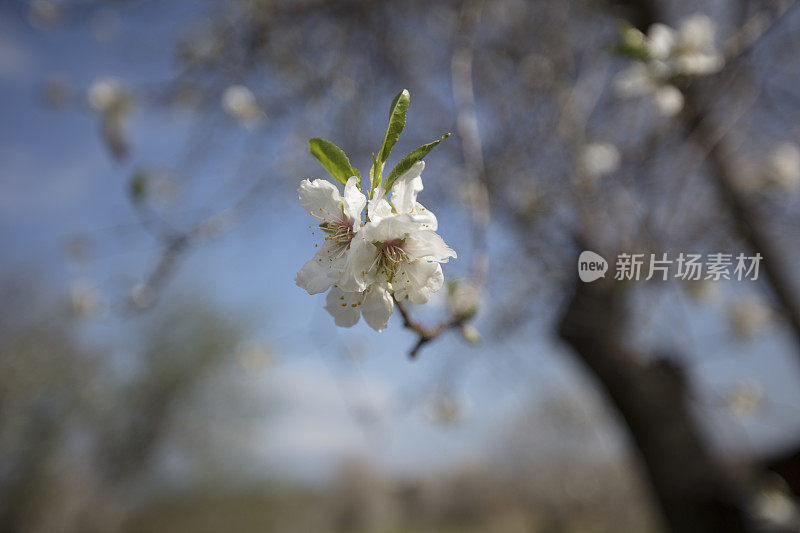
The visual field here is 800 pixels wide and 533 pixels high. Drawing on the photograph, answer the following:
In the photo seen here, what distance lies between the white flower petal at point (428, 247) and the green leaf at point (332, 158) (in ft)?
0.23

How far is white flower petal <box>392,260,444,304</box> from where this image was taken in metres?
0.43

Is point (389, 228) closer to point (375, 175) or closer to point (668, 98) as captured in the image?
point (375, 175)

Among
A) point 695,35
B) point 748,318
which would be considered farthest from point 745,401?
point 695,35

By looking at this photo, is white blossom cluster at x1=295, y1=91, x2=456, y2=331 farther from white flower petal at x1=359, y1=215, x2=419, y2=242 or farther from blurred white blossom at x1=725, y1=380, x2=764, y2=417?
blurred white blossom at x1=725, y1=380, x2=764, y2=417

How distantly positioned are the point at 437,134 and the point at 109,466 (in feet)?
33.8

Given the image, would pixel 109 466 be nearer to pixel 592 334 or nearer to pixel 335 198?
pixel 592 334

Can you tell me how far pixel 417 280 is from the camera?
17.0 inches

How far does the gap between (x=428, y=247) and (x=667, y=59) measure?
985 millimetres

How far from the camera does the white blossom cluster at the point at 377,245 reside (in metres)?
0.38

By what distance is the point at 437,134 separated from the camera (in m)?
2.07

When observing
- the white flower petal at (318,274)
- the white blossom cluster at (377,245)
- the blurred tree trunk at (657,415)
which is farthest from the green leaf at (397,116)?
A: the blurred tree trunk at (657,415)

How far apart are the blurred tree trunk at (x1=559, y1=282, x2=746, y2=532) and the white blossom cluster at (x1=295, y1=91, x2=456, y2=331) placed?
1.87m

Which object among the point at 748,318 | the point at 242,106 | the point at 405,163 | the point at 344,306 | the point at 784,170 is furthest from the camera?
the point at 748,318

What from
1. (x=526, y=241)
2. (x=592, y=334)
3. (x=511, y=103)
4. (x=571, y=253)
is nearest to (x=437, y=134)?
(x=511, y=103)
